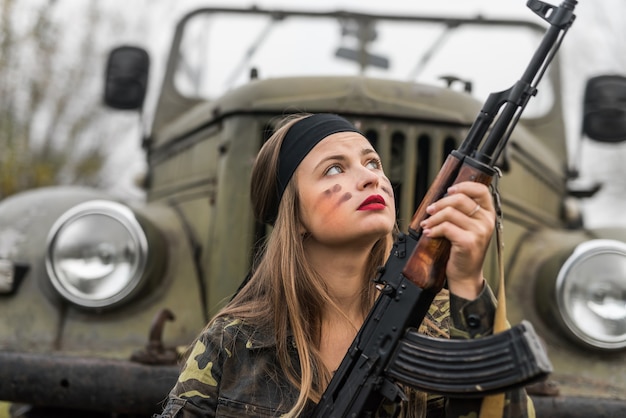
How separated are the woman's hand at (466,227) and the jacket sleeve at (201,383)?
50 cm

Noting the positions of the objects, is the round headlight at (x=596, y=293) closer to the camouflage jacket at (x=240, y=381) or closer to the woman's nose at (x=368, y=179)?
the camouflage jacket at (x=240, y=381)

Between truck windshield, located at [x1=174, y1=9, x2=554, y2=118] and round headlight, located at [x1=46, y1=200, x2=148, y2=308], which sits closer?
round headlight, located at [x1=46, y1=200, x2=148, y2=308]

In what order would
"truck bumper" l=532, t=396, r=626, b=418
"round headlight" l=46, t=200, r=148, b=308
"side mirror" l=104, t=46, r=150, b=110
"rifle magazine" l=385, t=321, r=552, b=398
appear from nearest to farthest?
"rifle magazine" l=385, t=321, r=552, b=398 → "truck bumper" l=532, t=396, r=626, b=418 → "round headlight" l=46, t=200, r=148, b=308 → "side mirror" l=104, t=46, r=150, b=110

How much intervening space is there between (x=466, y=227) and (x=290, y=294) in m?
0.45

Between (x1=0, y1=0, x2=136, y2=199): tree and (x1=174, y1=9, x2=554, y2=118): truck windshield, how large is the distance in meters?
9.69

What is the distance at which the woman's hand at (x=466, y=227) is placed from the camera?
4.88ft

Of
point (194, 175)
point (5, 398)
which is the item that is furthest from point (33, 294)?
point (194, 175)

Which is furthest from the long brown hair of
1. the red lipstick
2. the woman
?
the red lipstick

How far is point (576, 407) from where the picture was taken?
2.62m

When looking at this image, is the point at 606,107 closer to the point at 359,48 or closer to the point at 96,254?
the point at 359,48

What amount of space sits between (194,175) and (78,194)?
0.59 meters

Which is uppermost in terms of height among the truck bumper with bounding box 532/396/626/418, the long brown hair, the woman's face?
the woman's face

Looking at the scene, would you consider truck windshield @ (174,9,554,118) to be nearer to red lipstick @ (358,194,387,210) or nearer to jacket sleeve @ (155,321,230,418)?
red lipstick @ (358,194,387,210)

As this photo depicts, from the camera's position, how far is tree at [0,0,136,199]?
47.2ft
